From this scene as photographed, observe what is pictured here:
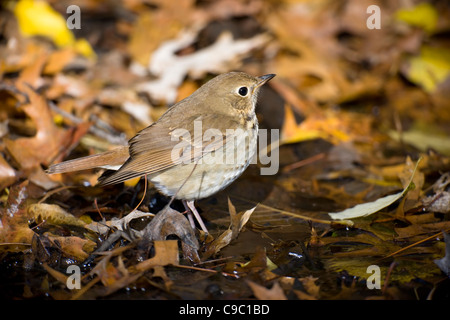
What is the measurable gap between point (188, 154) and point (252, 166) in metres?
1.47

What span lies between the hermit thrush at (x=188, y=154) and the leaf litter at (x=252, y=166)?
318 mm

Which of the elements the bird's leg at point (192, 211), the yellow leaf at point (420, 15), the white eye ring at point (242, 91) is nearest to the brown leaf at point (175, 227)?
the bird's leg at point (192, 211)

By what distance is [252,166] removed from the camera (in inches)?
216

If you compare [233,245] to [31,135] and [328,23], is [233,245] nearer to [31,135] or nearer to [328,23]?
[31,135]

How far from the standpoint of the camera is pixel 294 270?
11.5ft

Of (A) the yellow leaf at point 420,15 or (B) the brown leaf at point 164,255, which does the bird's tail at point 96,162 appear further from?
(A) the yellow leaf at point 420,15

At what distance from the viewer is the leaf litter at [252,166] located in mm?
3393

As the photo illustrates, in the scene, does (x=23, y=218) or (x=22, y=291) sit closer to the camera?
(x=22, y=291)

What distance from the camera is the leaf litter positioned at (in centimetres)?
339

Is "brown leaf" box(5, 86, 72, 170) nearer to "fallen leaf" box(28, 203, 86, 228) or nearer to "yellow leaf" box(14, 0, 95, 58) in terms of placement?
"fallen leaf" box(28, 203, 86, 228)

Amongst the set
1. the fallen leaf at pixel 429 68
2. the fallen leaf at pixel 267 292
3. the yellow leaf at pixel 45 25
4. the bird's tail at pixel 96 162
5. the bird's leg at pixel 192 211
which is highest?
the yellow leaf at pixel 45 25

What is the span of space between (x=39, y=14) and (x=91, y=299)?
4836 mm

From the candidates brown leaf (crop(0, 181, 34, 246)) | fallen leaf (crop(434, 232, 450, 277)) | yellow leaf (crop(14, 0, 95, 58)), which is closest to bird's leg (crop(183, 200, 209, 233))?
brown leaf (crop(0, 181, 34, 246))
